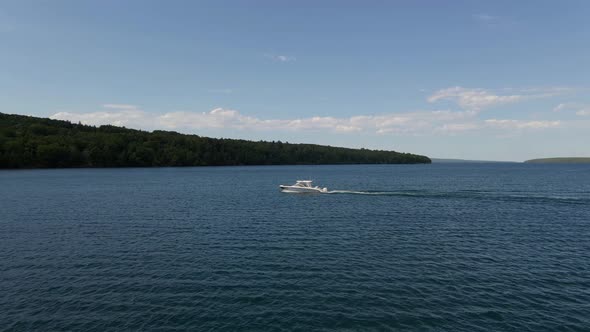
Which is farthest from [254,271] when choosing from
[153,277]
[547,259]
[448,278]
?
[547,259]

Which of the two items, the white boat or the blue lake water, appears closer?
the blue lake water

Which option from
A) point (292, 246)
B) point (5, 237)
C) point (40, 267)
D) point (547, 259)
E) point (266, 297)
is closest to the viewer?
point (266, 297)

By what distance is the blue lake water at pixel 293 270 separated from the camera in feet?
78.8

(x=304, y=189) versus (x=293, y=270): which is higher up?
(x=304, y=189)

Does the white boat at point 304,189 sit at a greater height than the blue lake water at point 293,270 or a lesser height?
greater

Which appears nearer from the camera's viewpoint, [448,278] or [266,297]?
[266,297]

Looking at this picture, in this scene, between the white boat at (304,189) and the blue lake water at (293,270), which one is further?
the white boat at (304,189)

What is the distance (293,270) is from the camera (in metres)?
33.4

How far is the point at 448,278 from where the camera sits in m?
31.2

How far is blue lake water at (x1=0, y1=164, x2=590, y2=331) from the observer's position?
24.0 metres

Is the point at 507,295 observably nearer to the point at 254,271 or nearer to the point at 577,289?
the point at 577,289

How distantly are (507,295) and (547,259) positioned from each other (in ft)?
43.9

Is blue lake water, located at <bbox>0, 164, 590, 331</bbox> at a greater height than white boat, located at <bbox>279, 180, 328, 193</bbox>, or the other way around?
white boat, located at <bbox>279, 180, 328, 193</bbox>

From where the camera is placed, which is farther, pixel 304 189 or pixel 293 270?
pixel 304 189
